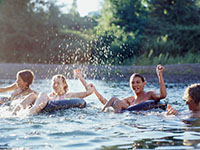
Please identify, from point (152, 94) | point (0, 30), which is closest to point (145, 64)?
point (0, 30)

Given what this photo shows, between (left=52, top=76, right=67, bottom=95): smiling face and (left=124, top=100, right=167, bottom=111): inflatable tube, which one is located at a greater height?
(left=52, top=76, right=67, bottom=95): smiling face

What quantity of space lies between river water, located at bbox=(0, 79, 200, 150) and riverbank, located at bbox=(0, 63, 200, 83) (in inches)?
420

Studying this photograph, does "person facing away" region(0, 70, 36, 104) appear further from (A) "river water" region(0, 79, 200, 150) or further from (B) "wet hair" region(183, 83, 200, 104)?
(B) "wet hair" region(183, 83, 200, 104)

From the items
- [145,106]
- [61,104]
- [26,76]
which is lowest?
[145,106]

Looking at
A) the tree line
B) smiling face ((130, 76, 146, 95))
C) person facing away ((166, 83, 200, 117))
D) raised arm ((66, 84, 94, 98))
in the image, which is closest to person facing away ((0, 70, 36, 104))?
raised arm ((66, 84, 94, 98))

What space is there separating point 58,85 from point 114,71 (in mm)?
11596

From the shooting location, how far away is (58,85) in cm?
780

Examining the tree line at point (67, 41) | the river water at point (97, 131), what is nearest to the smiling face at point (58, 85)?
the river water at point (97, 131)

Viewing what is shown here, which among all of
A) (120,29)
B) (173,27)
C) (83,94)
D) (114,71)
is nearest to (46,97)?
(83,94)

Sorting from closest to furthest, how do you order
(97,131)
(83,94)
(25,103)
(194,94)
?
(97,131)
(194,94)
(25,103)
(83,94)

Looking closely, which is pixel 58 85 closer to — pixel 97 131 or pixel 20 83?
pixel 20 83

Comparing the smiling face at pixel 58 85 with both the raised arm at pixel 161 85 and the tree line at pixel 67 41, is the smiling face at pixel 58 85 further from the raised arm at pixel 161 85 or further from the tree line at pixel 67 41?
the tree line at pixel 67 41

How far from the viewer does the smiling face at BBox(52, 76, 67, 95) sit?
772 centimetres

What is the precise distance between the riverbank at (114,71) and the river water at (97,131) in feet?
35.0
